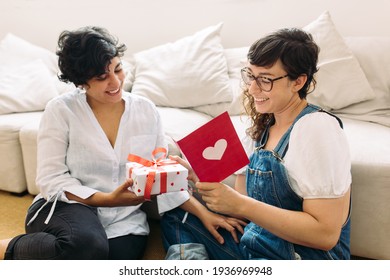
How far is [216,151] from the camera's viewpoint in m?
1.14

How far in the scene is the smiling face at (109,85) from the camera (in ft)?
4.65

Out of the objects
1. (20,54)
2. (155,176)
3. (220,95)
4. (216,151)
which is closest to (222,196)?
(216,151)

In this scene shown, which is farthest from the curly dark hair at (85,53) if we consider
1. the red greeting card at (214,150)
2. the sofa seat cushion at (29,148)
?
the sofa seat cushion at (29,148)

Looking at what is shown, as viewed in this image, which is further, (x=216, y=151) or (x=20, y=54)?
(x=20, y=54)

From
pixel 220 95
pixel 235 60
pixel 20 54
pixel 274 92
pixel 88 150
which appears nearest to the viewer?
pixel 274 92

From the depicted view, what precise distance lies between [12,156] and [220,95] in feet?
3.98

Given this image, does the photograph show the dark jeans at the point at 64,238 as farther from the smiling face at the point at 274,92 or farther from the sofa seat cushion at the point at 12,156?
the sofa seat cushion at the point at 12,156

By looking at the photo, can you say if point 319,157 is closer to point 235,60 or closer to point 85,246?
point 85,246

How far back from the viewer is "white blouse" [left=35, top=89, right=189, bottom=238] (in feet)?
4.77

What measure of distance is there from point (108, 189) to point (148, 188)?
0.31 meters

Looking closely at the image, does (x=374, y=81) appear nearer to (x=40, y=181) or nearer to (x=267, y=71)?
(x=267, y=71)

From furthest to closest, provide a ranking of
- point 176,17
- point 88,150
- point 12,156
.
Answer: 1. point 176,17
2. point 12,156
3. point 88,150

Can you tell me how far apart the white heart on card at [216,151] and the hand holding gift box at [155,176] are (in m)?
0.19
